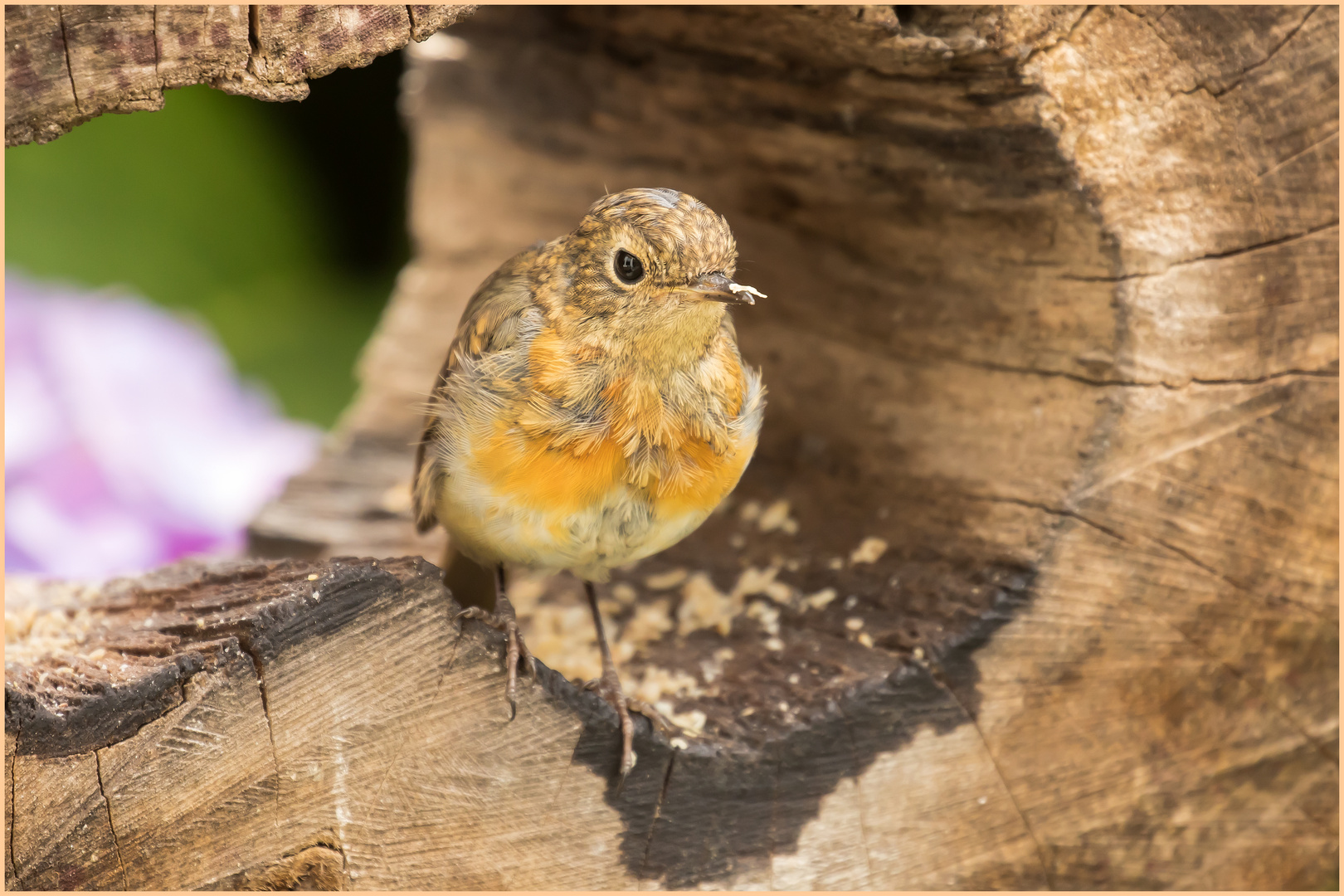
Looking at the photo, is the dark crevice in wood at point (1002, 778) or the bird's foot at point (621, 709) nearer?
the bird's foot at point (621, 709)

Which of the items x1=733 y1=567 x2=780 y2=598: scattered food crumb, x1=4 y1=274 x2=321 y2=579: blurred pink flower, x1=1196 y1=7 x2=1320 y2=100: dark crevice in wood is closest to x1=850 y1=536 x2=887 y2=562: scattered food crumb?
x1=733 y1=567 x2=780 y2=598: scattered food crumb

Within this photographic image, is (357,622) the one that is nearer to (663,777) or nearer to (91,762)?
(91,762)

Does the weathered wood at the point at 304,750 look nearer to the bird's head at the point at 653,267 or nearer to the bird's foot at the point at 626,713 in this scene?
the bird's foot at the point at 626,713

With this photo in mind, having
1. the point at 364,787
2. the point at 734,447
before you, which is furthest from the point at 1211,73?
the point at 364,787

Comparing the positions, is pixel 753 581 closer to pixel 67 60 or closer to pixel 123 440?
pixel 67 60

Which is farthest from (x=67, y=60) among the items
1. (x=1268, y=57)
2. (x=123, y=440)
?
(x=123, y=440)

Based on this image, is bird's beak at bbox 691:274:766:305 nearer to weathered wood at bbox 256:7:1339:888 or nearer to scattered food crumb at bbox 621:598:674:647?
weathered wood at bbox 256:7:1339:888

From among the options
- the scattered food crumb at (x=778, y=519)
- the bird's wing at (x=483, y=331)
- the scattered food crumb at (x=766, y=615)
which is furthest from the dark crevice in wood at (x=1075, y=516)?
the bird's wing at (x=483, y=331)

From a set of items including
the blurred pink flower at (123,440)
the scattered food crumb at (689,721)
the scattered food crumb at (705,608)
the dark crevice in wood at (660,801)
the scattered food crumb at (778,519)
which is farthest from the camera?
the blurred pink flower at (123,440)
